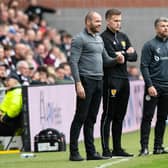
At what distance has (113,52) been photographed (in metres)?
13.7

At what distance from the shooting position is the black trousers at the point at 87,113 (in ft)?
42.9

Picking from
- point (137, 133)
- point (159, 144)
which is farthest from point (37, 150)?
point (137, 133)

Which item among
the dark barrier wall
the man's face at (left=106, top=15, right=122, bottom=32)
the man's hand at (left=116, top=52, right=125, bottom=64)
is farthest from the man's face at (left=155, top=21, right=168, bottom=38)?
the dark barrier wall

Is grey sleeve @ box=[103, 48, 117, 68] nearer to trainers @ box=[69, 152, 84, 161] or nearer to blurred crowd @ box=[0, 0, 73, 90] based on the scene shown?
trainers @ box=[69, 152, 84, 161]

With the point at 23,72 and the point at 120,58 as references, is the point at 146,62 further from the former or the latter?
the point at 23,72

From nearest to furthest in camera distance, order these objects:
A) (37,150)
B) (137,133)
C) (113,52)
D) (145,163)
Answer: (145,163) < (113,52) < (37,150) < (137,133)

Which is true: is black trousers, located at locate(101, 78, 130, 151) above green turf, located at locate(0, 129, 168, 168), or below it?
above

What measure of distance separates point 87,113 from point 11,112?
3.20 metres

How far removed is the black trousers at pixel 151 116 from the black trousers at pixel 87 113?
80 centimetres

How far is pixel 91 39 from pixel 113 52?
616mm

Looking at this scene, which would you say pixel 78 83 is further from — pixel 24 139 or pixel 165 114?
pixel 24 139

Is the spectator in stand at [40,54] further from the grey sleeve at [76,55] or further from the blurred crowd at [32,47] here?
the grey sleeve at [76,55]

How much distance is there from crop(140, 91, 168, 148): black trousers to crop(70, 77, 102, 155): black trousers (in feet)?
2.64

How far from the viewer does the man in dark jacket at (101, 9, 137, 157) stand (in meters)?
13.5
